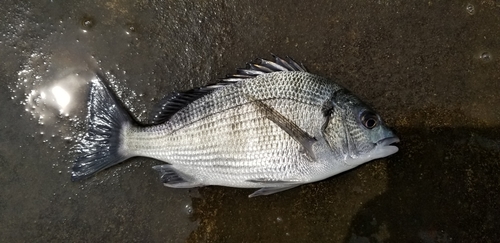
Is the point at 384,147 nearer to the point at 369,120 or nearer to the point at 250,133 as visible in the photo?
the point at 369,120

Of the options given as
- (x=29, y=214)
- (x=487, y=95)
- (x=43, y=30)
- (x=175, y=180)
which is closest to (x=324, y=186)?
(x=175, y=180)

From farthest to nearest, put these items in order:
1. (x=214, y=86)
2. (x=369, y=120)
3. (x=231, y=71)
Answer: (x=231, y=71), (x=214, y=86), (x=369, y=120)

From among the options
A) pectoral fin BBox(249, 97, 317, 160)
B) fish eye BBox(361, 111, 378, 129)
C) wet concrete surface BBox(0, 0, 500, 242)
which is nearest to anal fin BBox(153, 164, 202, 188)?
wet concrete surface BBox(0, 0, 500, 242)

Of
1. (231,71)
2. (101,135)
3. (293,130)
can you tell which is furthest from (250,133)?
(101,135)

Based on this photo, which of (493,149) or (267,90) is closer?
(267,90)

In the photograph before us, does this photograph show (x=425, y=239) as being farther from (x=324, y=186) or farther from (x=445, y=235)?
(x=324, y=186)

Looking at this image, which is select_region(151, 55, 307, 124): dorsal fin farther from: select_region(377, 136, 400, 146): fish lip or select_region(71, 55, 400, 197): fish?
select_region(377, 136, 400, 146): fish lip

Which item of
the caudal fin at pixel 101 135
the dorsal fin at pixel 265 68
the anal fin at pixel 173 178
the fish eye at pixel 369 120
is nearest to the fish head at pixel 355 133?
the fish eye at pixel 369 120

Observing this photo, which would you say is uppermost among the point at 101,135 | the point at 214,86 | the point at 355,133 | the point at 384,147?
the point at 214,86
